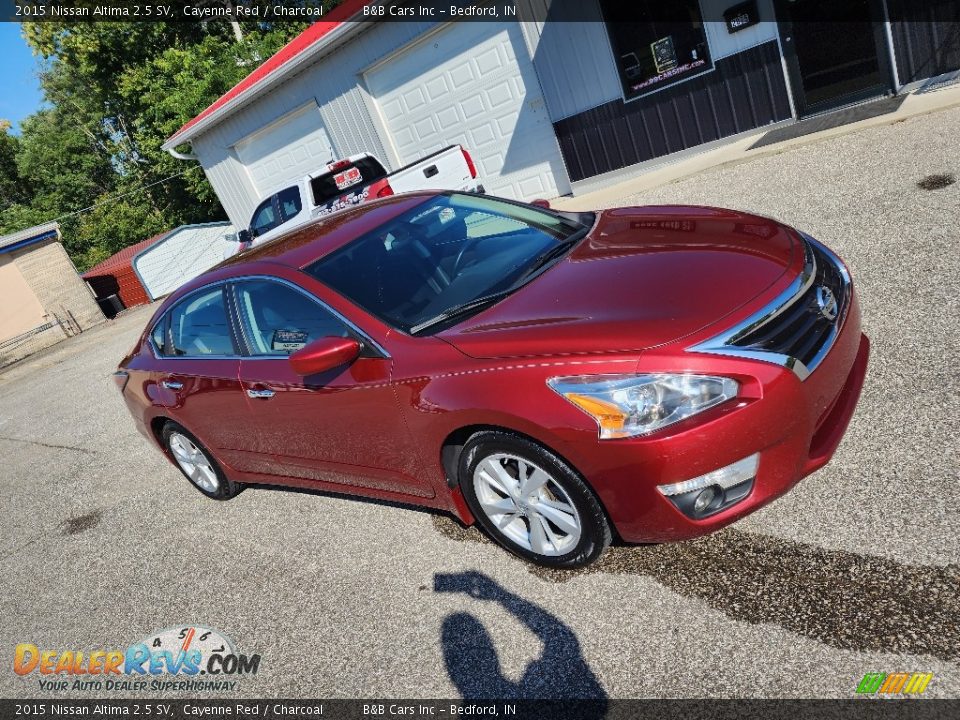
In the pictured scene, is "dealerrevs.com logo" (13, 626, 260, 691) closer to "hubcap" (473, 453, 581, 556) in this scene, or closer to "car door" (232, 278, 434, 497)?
"car door" (232, 278, 434, 497)

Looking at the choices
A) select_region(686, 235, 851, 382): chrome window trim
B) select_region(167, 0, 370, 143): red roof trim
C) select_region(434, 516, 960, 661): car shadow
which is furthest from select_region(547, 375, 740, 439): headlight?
select_region(167, 0, 370, 143): red roof trim

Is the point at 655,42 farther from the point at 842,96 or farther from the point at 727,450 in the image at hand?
the point at 727,450

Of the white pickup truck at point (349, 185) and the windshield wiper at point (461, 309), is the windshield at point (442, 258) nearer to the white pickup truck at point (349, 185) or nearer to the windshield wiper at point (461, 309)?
the windshield wiper at point (461, 309)

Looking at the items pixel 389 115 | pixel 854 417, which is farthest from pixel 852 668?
pixel 389 115

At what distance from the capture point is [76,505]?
634 centimetres

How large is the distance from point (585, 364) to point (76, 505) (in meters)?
5.27

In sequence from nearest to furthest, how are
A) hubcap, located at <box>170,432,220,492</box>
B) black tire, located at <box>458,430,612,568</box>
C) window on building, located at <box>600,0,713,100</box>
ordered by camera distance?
black tire, located at <box>458,430,612,568</box> < hubcap, located at <box>170,432,220,492</box> < window on building, located at <box>600,0,713,100</box>

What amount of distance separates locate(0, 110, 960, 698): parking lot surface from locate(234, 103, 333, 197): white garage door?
463 inches

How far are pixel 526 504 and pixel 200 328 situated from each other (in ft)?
8.72

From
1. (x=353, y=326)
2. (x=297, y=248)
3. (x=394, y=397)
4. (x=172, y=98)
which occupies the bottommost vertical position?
(x=394, y=397)

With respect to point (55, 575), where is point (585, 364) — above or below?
above

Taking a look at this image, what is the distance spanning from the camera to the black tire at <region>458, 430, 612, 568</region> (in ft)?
9.83

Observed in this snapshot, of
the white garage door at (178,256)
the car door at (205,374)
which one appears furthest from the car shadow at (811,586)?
the white garage door at (178,256)

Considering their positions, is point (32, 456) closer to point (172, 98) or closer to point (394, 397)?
point (394, 397)
